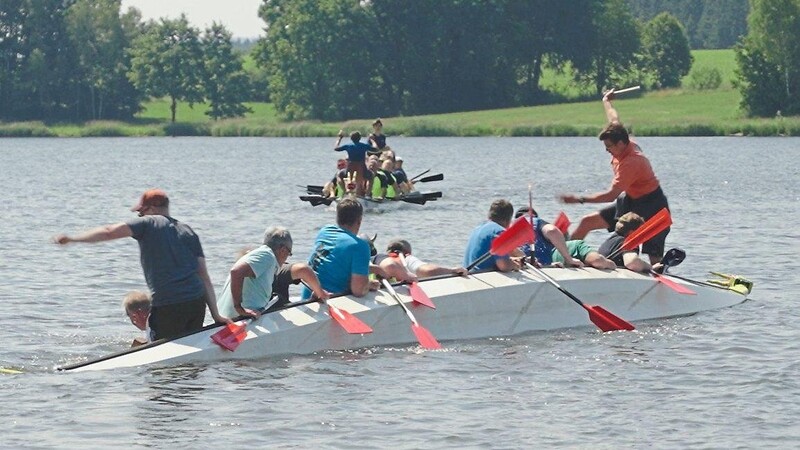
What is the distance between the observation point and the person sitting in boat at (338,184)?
105ft

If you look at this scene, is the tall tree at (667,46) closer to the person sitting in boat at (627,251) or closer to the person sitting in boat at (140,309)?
the person sitting in boat at (627,251)

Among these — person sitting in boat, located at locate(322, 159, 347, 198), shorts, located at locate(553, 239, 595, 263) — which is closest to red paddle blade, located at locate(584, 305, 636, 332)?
shorts, located at locate(553, 239, 595, 263)

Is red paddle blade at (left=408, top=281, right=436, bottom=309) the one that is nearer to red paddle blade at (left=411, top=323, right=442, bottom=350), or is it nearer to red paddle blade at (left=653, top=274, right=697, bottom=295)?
red paddle blade at (left=411, top=323, right=442, bottom=350)

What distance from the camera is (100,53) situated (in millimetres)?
122062

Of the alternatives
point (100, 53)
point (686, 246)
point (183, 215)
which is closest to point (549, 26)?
point (100, 53)

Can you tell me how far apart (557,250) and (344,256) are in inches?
112

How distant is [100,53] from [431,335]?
362ft

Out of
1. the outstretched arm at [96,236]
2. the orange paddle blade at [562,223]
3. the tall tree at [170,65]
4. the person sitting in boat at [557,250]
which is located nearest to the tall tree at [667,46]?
the tall tree at [170,65]

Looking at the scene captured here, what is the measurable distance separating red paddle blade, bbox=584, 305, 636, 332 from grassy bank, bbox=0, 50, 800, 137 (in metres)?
64.9

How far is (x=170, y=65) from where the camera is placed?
11375 centimetres

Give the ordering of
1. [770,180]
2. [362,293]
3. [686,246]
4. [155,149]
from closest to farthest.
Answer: [362,293], [686,246], [770,180], [155,149]

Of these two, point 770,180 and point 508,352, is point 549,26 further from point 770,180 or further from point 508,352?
point 508,352

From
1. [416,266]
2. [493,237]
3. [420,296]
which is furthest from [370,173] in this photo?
[420,296]

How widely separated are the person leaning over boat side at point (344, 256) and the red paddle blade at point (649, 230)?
3187 mm
